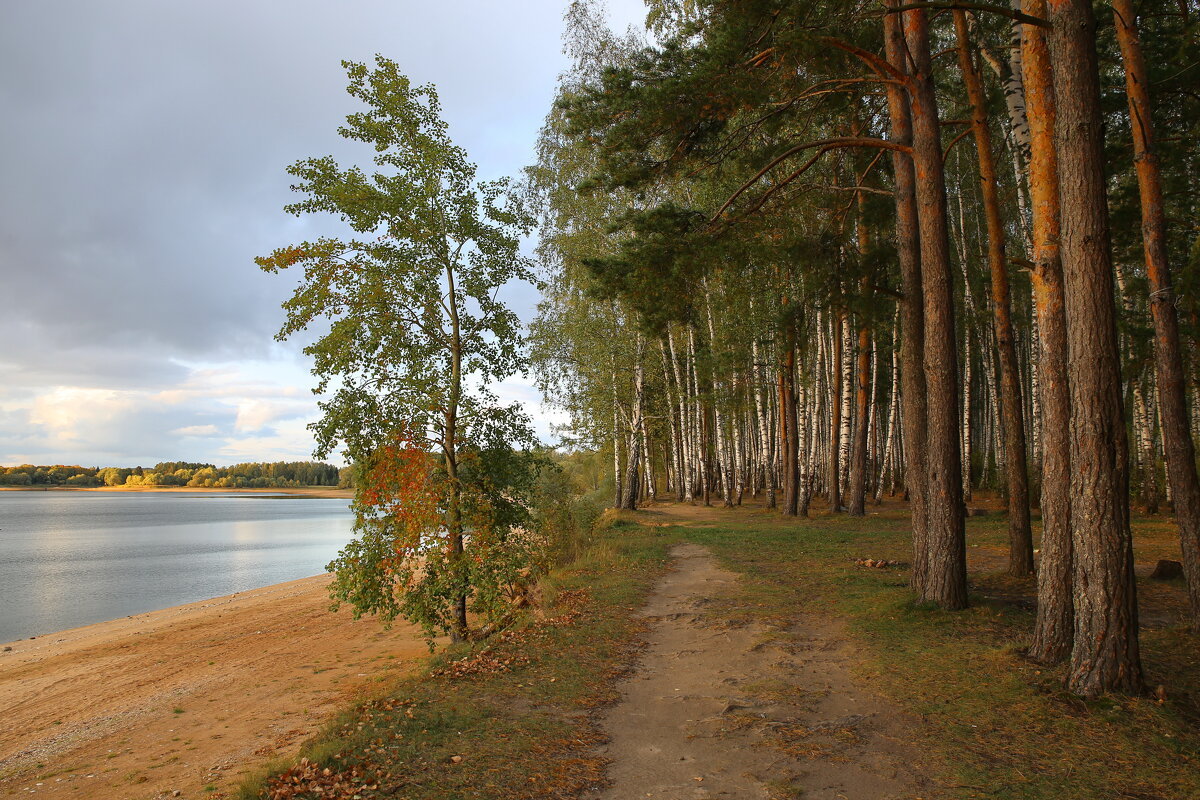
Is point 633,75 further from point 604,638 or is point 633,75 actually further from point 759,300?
point 759,300

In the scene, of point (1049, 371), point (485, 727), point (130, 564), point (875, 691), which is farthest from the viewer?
point (130, 564)

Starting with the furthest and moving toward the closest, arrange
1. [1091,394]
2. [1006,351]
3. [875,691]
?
[1006,351] < [875,691] < [1091,394]

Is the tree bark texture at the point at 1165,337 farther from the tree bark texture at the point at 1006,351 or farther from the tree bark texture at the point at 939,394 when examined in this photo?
the tree bark texture at the point at 1006,351

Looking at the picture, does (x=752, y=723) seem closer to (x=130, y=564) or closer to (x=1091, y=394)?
(x=1091, y=394)

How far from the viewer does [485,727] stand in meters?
4.88

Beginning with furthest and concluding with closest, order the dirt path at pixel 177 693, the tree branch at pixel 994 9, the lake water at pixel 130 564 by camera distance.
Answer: the lake water at pixel 130 564 < the dirt path at pixel 177 693 < the tree branch at pixel 994 9

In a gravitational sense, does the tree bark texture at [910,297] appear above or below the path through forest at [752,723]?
above

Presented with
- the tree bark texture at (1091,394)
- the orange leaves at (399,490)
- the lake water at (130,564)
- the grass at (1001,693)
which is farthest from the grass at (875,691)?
the lake water at (130,564)

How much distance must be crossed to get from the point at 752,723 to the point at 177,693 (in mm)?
8168

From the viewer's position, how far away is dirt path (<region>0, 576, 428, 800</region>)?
20.2ft

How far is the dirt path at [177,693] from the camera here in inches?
243

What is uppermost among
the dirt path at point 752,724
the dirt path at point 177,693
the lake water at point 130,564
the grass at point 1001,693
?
the grass at point 1001,693

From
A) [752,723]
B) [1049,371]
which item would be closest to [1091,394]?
[1049,371]

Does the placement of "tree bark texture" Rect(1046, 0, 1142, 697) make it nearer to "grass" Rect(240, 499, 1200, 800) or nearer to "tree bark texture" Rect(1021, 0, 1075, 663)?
"grass" Rect(240, 499, 1200, 800)
